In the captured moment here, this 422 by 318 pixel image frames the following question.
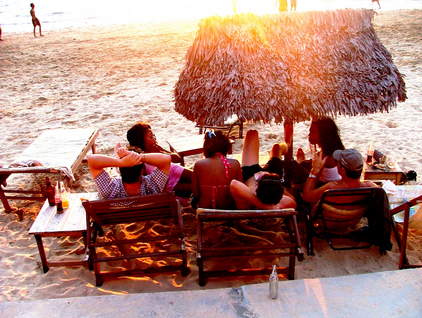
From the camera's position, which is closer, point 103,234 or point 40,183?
point 103,234

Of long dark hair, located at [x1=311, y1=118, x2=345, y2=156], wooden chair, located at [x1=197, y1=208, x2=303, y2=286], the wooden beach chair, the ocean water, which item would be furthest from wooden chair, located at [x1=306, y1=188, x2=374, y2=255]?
the ocean water

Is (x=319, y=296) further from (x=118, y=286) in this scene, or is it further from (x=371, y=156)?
(x=371, y=156)

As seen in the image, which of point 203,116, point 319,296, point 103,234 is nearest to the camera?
point 319,296

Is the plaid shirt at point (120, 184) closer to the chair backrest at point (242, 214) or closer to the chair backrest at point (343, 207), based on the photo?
the chair backrest at point (242, 214)

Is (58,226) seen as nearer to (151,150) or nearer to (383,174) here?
(151,150)

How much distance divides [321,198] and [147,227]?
2.00m

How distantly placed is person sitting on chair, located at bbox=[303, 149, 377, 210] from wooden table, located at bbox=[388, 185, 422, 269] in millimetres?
360

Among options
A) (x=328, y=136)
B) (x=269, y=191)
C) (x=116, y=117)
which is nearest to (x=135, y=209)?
(x=269, y=191)

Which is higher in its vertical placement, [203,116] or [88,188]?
[203,116]

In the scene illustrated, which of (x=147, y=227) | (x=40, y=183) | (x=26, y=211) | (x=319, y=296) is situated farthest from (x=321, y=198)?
(x=40, y=183)

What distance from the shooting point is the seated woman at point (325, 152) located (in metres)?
3.91

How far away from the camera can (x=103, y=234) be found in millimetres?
4109

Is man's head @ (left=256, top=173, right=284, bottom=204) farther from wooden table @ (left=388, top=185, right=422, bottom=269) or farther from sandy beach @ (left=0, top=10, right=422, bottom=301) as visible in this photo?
wooden table @ (left=388, top=185, right=422, bottom=269)

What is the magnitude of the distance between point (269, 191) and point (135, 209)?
1.23 m
